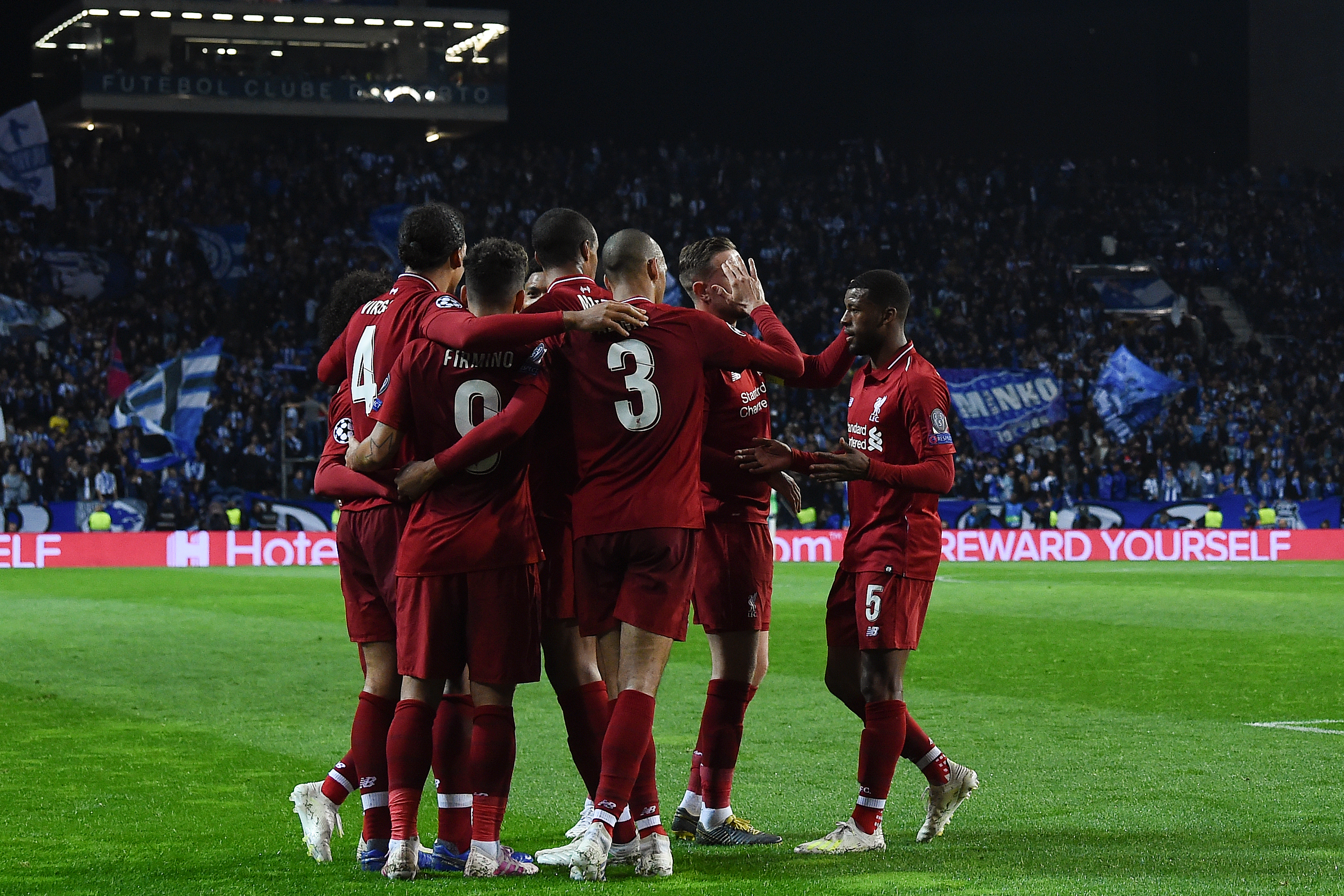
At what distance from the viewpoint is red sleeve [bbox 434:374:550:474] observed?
5.11m

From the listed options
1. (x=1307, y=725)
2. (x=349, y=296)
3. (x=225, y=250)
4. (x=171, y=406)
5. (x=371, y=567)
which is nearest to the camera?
(x=371, y=567)

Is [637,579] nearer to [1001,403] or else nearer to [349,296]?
[349,296]

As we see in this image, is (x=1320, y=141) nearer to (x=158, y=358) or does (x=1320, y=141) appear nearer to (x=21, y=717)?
(x=158, y=358)

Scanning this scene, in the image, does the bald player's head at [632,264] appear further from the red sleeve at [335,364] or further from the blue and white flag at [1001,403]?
the blue and white flag at [1001,403]

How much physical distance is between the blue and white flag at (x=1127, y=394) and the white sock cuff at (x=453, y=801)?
30.9 metres

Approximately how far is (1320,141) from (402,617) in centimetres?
4391

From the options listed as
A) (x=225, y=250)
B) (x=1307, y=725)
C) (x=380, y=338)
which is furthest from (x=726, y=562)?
(x=225, y=250)

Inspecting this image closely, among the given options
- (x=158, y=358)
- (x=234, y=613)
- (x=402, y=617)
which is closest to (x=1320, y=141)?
(x=158, y=358)

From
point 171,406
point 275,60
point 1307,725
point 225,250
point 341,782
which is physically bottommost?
point 1307,725

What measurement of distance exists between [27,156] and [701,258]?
3272cm

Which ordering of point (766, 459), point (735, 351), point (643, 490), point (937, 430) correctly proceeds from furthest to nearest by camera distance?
point (937, 430), point (766, 459), point (735, 351), point (643, 490)

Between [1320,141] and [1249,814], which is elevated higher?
[1320,141]

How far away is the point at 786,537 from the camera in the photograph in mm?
29406

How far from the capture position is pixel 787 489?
6266 mm
